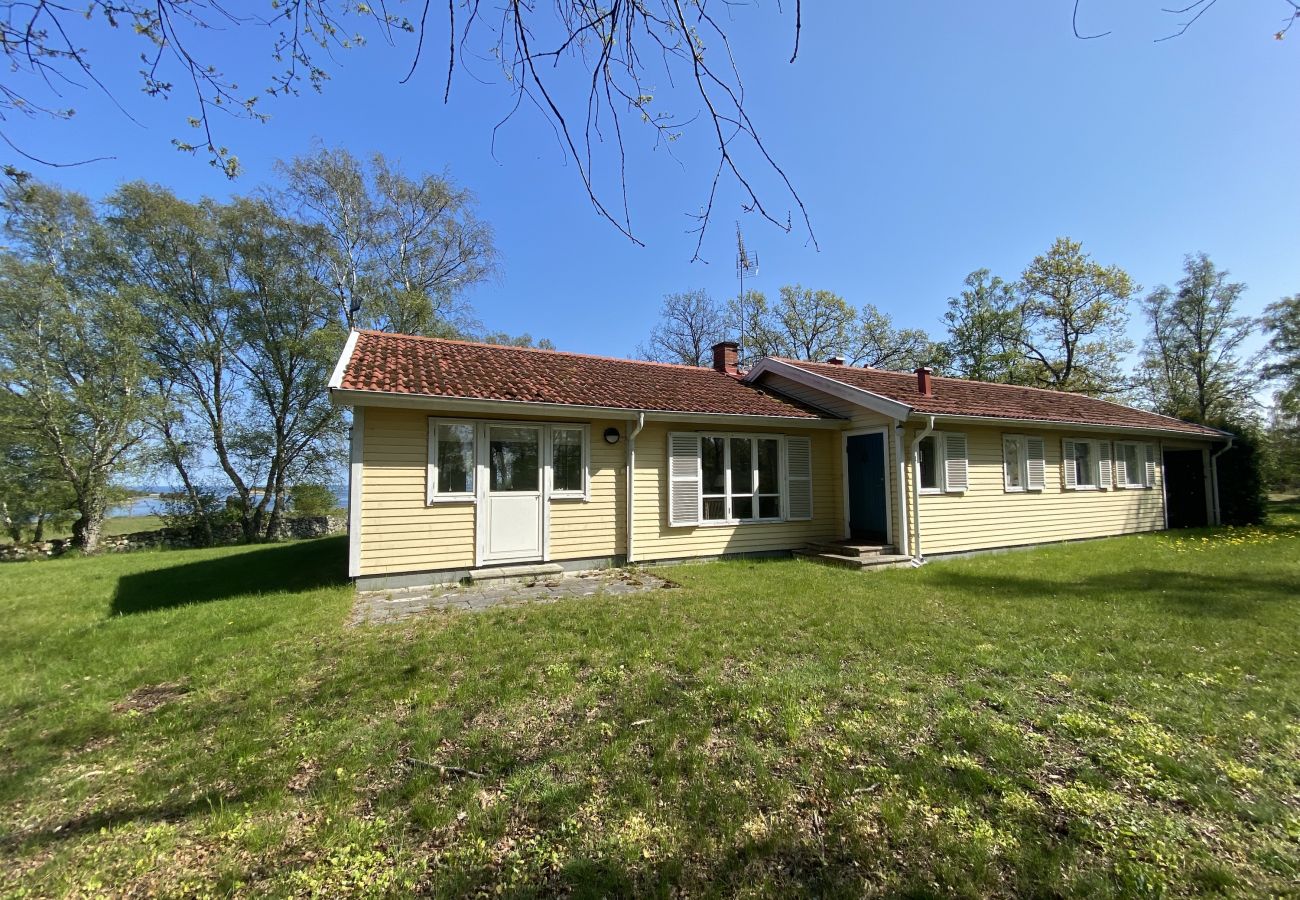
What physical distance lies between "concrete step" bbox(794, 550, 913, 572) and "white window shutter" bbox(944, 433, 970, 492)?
200cm

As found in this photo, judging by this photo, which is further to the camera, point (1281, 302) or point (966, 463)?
point (1281, 302)

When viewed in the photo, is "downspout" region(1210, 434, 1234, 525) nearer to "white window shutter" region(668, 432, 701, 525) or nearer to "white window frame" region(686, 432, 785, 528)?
"white window frame" region(686, 432, 785, 528)

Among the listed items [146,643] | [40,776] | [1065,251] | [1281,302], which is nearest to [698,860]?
[40,776]

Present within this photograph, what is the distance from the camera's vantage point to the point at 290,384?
20469 mm

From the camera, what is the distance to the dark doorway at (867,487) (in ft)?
33.6

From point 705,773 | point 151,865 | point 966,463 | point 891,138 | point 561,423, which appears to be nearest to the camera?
point 151,865

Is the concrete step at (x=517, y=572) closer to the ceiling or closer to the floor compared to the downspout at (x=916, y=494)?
closer to the floor

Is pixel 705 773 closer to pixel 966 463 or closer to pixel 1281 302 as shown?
pixel 966 463

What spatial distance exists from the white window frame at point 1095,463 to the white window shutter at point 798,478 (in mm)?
6453

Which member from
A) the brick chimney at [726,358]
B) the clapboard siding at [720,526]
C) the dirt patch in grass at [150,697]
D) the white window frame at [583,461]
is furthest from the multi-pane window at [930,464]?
the dirt patch in grass at [150,697]

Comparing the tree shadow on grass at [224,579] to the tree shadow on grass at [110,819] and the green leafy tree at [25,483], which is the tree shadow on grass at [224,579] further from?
the green leafy tree at [25,483]

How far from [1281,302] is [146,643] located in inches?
1657

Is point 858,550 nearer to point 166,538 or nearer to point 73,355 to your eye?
point 166,538

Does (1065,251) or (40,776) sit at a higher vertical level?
(1065,251)
